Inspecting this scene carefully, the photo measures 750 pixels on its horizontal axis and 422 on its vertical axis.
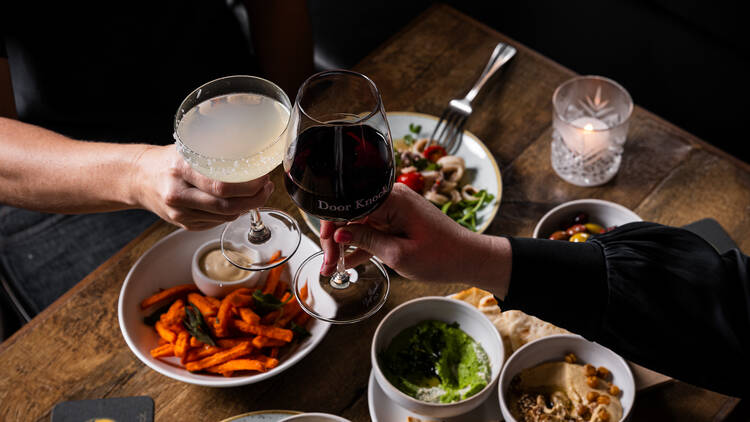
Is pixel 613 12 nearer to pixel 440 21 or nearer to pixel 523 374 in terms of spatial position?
pixel 440 21

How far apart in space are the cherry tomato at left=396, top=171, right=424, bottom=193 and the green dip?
0.45 metres

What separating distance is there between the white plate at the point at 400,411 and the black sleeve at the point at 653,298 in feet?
0.72

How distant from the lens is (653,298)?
1.20 metres

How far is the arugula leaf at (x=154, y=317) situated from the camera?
1424 mm

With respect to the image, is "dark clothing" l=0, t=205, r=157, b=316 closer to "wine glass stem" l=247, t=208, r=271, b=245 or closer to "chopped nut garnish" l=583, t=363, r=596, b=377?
"wine glass stem" l=247, t=208, r=271, b=245

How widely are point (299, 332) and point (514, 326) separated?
1.54 ft

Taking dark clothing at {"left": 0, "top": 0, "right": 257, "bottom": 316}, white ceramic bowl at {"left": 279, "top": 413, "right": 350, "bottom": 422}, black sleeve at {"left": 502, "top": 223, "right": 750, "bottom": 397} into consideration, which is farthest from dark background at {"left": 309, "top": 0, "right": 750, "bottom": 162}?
white ceramic bowl at {"left": 279, "top": 413, "right": 350, "bottom": 422}

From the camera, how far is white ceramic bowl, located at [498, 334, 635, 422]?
1.22 metres

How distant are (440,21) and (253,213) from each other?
3.47 feet

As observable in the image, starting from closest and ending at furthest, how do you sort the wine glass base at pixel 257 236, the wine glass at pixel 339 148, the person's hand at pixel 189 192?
the wine glass at pixel 339 148 → the person's hand at pixel 189 192 → the wine glass base at pixel 257 236

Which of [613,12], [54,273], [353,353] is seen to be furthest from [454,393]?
[613,12]

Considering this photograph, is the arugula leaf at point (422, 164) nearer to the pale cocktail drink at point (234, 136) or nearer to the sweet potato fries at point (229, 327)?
the sweet potato fries at point (229, 327)

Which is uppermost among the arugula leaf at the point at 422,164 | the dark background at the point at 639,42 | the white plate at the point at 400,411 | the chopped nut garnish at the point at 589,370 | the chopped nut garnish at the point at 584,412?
the arugula leaf at the point at 422,164

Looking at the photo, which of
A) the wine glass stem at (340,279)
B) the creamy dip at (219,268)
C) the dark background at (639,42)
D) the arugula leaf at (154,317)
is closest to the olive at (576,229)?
the wine glass stem at (340,279)
